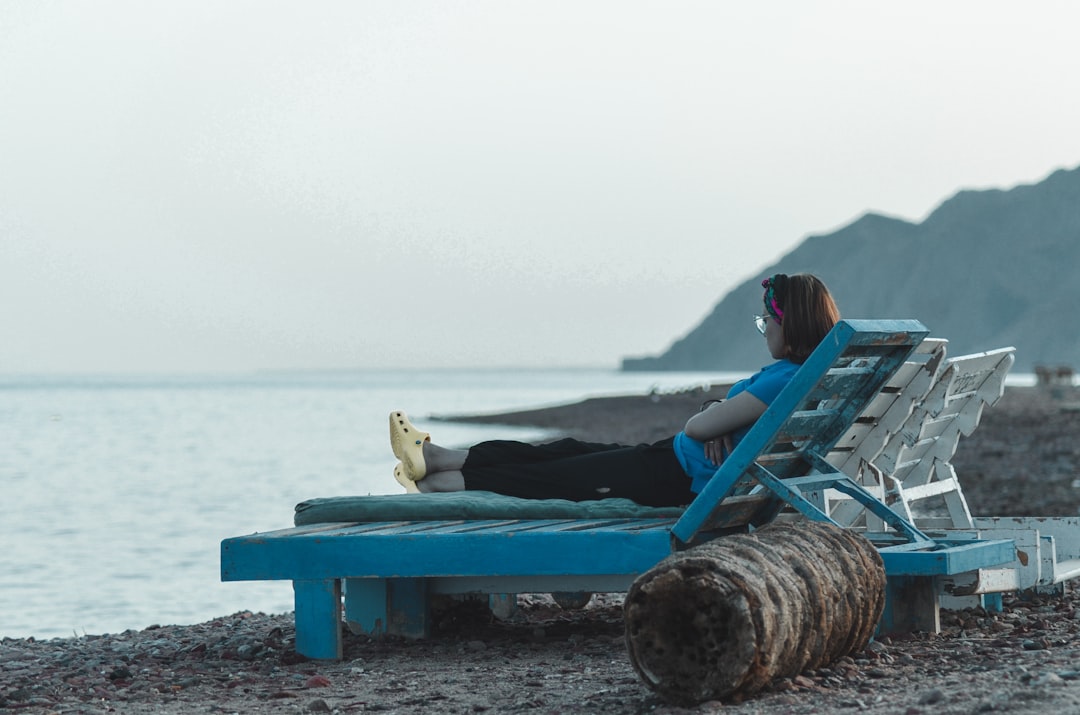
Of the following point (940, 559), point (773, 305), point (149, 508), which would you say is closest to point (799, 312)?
point (773, 305)

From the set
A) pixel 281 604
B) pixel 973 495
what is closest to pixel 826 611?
pixel 281 604

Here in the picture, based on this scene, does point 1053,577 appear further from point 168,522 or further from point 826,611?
point 168,522

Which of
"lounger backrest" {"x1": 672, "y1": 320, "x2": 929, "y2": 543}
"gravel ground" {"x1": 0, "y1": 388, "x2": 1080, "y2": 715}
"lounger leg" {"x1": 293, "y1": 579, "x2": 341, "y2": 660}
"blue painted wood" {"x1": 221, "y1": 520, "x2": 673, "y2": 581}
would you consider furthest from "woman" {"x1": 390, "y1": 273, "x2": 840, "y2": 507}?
"lounger leg" {"x1": 293, "y1": 579, "x2": 341, "y2": 660}

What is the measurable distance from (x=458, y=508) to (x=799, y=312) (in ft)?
5.14

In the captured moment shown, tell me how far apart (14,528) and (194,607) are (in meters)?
7.00

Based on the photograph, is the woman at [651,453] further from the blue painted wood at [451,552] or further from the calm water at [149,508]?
the calm water at [149,508]

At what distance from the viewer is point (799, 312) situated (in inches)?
204

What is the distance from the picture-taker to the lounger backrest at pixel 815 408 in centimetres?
453

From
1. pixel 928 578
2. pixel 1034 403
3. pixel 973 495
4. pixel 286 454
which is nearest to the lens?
pixel 928 578

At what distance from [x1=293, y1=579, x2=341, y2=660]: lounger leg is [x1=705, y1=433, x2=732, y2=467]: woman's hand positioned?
152 cm

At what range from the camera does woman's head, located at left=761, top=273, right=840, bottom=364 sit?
17.0 feet

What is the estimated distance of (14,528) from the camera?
613 inches

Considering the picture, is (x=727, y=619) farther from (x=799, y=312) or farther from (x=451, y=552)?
(x=799, y=312)

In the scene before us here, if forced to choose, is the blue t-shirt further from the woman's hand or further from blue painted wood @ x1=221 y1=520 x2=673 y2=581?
blue painted wood @ x1=221 y1=520 x2=673 y2=581
